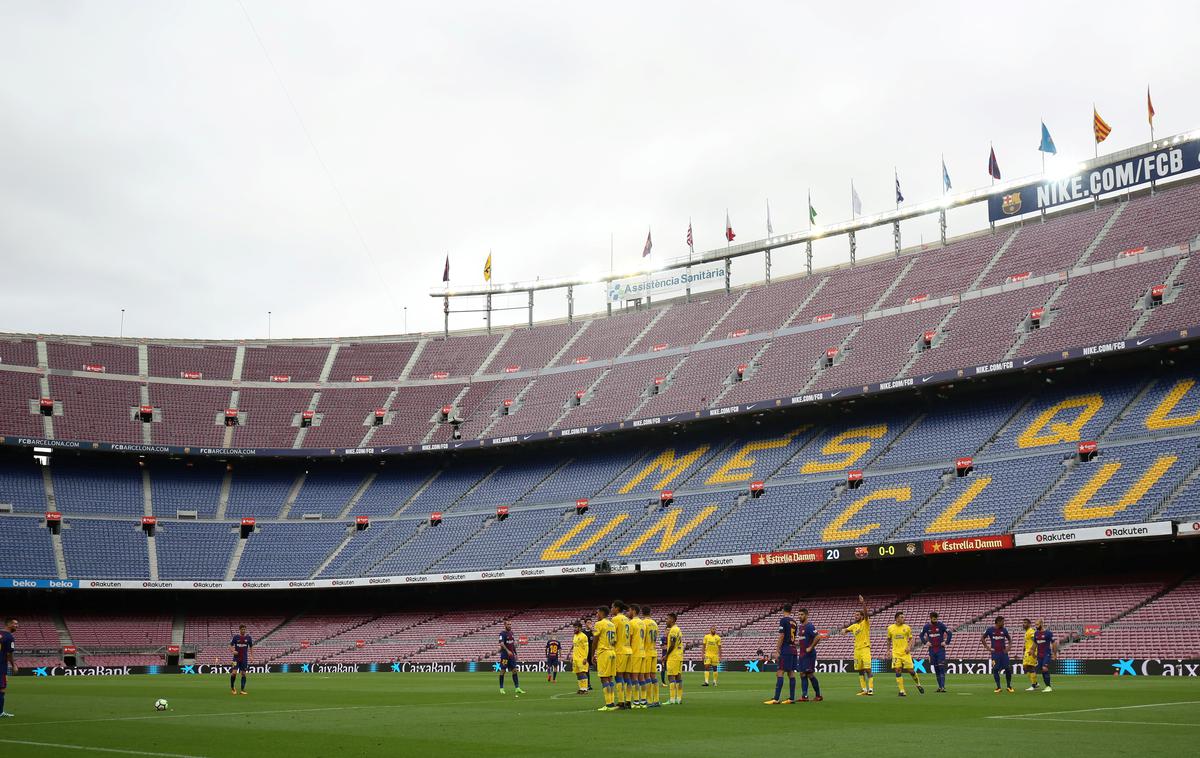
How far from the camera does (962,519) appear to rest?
163 ft

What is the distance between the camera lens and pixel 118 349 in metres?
79.2

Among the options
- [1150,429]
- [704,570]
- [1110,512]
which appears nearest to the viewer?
[1110,512]

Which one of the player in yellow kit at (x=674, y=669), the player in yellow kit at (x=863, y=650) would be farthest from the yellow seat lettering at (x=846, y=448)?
the player in yellow kit at (x=674, y=669)

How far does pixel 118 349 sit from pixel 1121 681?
6888 cm

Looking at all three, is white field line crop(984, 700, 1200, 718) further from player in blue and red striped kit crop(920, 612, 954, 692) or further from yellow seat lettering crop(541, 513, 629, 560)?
yellow seat lettering crop(541, 513, 629, 560)

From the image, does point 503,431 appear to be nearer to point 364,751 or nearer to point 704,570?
point 704,570

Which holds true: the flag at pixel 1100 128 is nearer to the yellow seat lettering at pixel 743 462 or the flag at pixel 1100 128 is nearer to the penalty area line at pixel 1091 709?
the yellow seat lettering at pixel 743 462

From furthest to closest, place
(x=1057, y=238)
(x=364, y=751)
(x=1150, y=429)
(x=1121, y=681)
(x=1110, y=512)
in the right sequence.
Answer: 1. (x=1057, y=238)
2. (x=1150, y=429)
3. (x=1110, y=512)
4. (x=1121, y=681)
5. (x=364, y=751)

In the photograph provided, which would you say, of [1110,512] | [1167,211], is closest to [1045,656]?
[1110,512]

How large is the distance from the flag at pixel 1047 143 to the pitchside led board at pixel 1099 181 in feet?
6.50

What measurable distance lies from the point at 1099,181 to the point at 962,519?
2556cm

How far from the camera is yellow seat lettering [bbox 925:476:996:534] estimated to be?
1921 inches

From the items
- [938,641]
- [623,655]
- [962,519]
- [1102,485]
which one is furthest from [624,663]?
[1102,485]

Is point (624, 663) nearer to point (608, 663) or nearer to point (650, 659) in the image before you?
point (608, 663)
